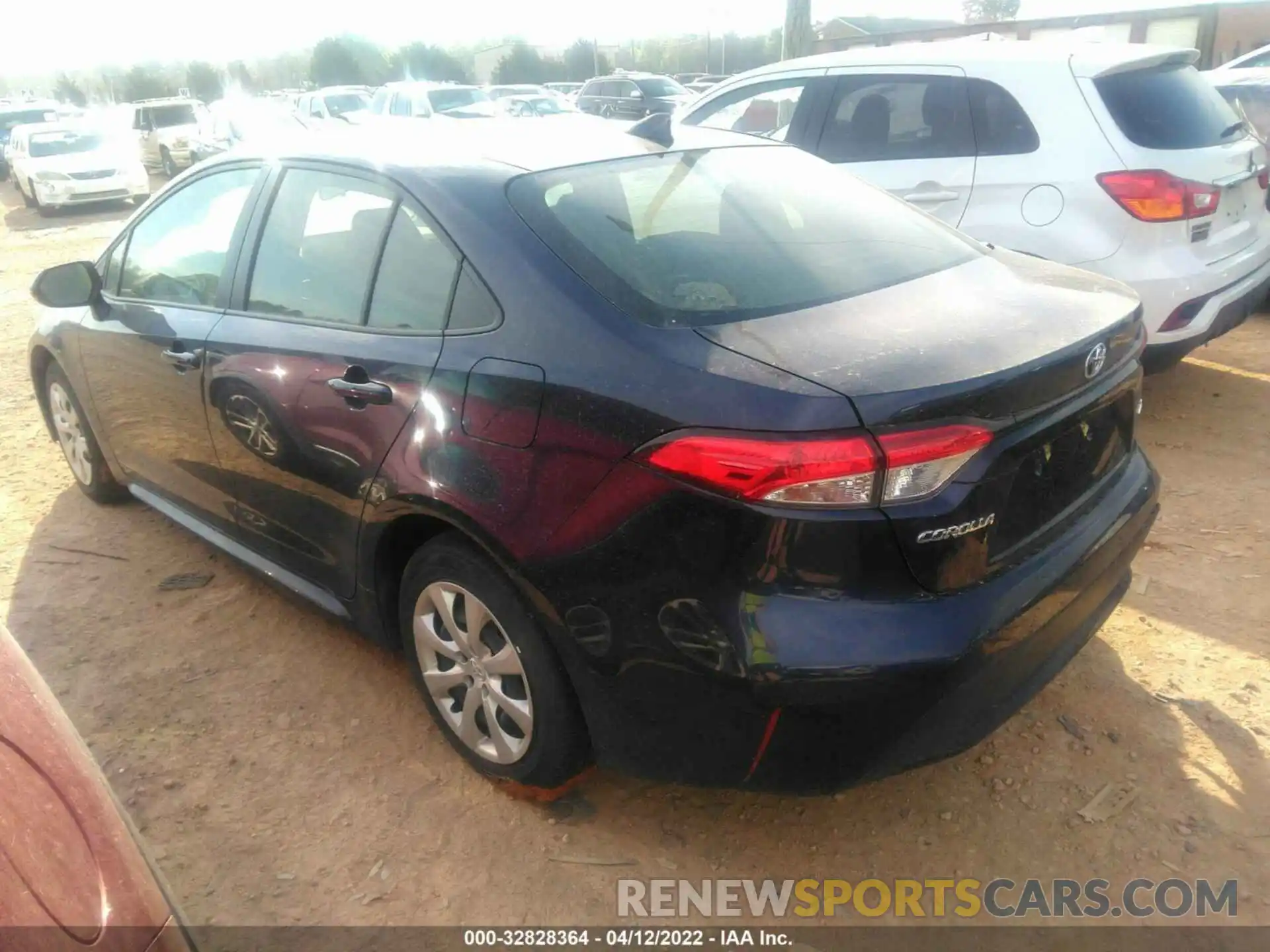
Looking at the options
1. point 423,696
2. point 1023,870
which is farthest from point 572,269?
point 1023,870

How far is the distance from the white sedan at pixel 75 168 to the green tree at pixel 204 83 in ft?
120

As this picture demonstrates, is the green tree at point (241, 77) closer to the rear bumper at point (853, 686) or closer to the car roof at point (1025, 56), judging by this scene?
the car roof at point (1025, 56)

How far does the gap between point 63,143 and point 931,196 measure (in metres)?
17.6

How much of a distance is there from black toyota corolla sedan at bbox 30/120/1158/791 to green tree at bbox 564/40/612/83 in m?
47.3

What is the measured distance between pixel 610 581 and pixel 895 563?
587mm

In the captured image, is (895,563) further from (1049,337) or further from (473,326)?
(473,326)

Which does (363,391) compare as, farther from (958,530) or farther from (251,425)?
(958,530)

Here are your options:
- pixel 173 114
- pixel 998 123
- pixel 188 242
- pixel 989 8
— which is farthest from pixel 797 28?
pixel 989 8

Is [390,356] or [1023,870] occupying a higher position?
[390,356]

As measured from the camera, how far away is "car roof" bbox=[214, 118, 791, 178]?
2.62 metres

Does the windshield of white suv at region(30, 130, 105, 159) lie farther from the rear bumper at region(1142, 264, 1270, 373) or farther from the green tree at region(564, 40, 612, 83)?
the green tree at region(564, 40, 612, 83)

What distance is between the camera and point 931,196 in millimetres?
→ 4871

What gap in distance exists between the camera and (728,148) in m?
3.00

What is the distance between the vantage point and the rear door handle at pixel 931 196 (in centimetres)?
482
